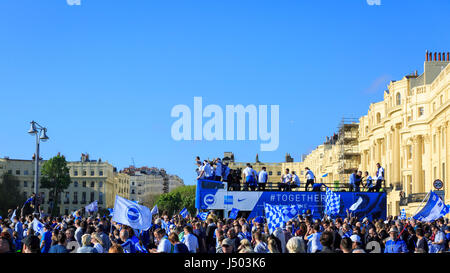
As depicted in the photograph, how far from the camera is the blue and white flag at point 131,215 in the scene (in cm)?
1241

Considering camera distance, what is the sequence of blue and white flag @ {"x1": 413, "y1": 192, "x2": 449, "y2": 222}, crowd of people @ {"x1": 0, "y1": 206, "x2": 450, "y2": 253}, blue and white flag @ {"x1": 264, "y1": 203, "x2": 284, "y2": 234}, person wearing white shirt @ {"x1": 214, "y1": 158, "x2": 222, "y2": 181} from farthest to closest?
person wearing white shirt @ {"x1": 214, "y1": 158, "x2": 222, "y2": 181}, blue and white flag @ {"x1": 413, "y1": 192, "x2": 449, "y2": 222}, blue and white flag @ {"x1": 264, "y1": 203, "x2": 284, "y2": 234}, crowd of people @ {"x1": 0, "y1": 206, "x2": 450, "y2": 253}

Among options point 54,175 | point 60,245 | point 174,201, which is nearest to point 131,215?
point 60,245

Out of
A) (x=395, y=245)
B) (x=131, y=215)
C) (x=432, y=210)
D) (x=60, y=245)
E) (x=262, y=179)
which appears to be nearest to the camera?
(x=60, y=245)

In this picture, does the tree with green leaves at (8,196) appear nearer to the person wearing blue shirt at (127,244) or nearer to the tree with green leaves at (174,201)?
the tree with green leaves at (174,201)

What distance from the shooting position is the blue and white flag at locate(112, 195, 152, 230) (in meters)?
12.4

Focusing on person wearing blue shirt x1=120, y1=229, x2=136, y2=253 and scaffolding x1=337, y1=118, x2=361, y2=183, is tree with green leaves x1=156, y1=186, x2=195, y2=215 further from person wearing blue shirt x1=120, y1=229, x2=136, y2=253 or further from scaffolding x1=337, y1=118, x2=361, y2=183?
person wearing blue shirt x1=120, y1=229, x2=136, y2=253

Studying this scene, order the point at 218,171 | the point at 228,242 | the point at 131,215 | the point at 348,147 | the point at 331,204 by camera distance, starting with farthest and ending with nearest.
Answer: the point at 348,147 < the point at 218,171 < the point at 331,204 < the point at 131,215 < the point at 228,242

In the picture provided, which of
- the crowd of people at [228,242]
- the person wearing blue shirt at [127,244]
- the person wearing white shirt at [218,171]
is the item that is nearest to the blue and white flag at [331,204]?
the person wearing white shirt at [218,171]

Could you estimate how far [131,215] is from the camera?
1245 cm

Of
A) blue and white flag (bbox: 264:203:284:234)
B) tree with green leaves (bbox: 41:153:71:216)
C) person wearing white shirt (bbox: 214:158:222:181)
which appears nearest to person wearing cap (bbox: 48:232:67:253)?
blue and white flag (bbox: 264:203:284:234)

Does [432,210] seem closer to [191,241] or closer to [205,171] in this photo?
[191,241]

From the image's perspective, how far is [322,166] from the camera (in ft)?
379
